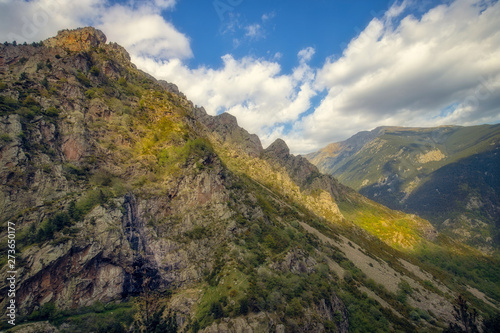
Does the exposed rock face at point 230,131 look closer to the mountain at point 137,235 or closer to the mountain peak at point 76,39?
the mountain peak at point 76,39

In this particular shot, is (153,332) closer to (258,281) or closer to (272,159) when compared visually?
(258,281)

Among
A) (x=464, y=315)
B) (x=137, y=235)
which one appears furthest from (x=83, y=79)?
(x=464, y=315)

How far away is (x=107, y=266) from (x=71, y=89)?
162ft

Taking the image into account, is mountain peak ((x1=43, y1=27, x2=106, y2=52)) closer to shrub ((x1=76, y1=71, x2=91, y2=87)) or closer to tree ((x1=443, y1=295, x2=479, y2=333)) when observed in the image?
shrub ((x1=76, y1=71, x2=91, y2=87))

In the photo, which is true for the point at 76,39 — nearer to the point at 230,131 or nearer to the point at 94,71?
the point at 94,71

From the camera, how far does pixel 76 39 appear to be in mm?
98500

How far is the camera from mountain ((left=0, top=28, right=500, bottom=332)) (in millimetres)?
35625

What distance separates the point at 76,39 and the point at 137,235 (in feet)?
328

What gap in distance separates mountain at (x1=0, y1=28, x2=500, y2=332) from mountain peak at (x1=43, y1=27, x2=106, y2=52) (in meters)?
18.7

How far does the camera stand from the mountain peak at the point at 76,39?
308ft

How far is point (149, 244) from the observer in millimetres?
48750

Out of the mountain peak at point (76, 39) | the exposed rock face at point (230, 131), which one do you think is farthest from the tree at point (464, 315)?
the exposed rock face at point (230, 131)

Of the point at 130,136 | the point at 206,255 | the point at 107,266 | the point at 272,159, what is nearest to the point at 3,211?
the point at 107,266

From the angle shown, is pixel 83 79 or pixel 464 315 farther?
pixel 83 79
